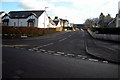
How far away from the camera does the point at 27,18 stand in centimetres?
5347

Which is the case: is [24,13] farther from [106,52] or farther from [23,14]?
[106,52]

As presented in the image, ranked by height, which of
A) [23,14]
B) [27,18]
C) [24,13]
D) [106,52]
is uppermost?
[24,13]

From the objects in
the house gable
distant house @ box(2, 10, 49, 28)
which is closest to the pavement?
distant house @ box(2, 10, 49, 28)

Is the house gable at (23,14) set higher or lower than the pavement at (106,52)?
higher

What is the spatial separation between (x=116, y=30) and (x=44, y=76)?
20.2m

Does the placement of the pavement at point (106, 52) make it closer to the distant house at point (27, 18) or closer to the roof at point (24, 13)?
the distant house at point (27, 18)

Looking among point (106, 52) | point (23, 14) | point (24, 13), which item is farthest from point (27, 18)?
point (106, 52)

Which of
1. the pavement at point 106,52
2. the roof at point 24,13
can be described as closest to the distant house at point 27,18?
the roof at point 24,13

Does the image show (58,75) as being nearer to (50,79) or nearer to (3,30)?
(50,79)

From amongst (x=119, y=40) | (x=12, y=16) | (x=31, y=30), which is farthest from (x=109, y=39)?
(x=12, y=16)

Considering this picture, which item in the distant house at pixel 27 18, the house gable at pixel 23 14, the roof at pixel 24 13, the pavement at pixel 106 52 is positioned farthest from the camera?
the roof at pixel 24 13

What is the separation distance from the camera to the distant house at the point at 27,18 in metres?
51.8

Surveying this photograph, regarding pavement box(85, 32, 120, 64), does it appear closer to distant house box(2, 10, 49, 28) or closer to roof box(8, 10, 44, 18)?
distant house box(2, 10, 49, 28)

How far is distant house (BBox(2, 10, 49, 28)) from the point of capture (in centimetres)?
5178
